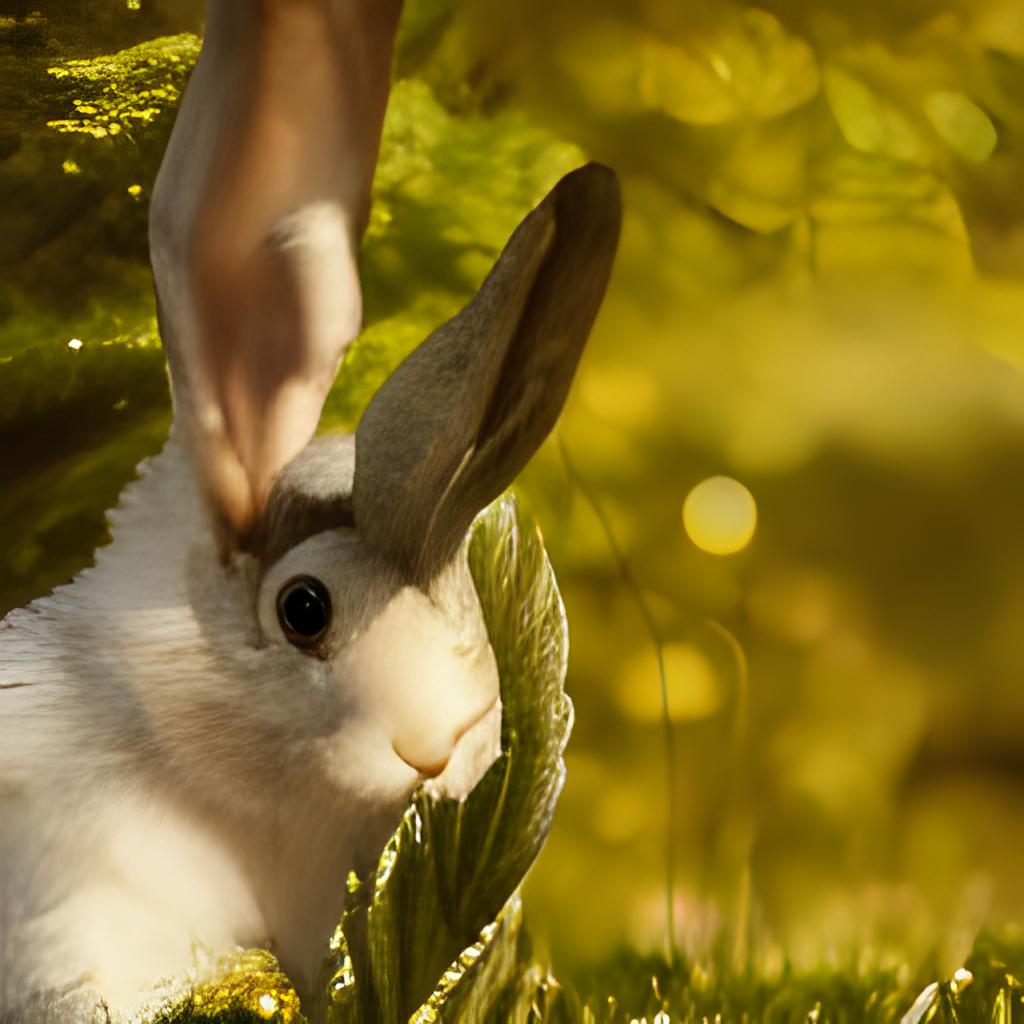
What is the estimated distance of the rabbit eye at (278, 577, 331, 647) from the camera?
34 centimetres

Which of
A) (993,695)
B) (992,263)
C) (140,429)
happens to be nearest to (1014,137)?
(992,263)

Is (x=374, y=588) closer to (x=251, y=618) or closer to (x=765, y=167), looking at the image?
(x=251, y=618)

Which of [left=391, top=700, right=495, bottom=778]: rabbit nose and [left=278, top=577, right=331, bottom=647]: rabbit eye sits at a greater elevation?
[left=278, top=577, right=331, bottom=647]: rabbit eye

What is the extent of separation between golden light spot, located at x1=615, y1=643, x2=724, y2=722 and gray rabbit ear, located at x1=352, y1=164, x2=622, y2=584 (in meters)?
0.07

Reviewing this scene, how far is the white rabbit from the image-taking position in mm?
333

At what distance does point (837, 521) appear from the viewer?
1.11 feet

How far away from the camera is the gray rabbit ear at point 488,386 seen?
0.29 meters

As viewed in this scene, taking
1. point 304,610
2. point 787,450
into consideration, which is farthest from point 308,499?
point 787,450

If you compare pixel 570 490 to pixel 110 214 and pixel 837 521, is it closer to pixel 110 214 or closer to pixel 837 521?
pixel 837 521

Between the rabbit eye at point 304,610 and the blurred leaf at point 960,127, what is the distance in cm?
23

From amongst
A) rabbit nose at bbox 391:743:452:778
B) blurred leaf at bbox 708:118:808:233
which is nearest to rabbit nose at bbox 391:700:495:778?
rabbit nose at bbox 391:743:452:778

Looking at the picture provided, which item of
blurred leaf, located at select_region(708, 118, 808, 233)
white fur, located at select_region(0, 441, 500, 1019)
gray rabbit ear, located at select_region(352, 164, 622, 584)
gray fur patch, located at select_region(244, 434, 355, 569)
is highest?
blurred leaf, located at select_region(708, 118, 808, 233)

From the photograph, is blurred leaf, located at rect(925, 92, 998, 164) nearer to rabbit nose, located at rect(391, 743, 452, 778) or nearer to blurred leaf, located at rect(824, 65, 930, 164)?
blurred leaf, located at rect(824, 65, 930, 164)

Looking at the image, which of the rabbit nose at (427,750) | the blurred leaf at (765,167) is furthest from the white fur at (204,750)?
the blurred leaf at (765,167)
